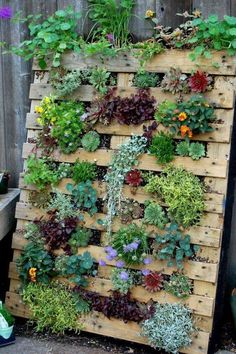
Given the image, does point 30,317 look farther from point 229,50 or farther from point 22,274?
point 229,50

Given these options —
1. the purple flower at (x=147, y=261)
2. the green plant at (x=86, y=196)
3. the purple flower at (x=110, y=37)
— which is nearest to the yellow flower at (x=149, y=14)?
the purple flower at (x=110, y=37)

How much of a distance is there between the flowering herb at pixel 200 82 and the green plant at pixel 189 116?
0.18 ft

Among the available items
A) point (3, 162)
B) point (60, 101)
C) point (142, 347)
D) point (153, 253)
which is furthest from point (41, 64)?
point (142, 347)

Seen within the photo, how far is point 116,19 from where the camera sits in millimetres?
3535

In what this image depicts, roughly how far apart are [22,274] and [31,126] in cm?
98

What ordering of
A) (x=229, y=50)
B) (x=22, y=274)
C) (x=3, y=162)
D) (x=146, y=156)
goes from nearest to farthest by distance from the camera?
1. (x=229, y=50)
2. (x=146, y=156)
3. (x=22, y=274)
4. (x=3, y=162)

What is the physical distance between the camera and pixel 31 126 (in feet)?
12.2

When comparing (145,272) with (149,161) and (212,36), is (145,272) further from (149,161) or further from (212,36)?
(212,36)

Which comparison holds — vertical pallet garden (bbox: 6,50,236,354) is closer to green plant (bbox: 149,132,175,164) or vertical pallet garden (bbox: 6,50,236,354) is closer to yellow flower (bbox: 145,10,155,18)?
green plant (bbox: 149,132,175,164)

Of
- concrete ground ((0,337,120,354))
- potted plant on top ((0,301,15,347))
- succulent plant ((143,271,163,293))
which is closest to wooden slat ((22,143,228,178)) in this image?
succulent plant ((143,271,163,293))

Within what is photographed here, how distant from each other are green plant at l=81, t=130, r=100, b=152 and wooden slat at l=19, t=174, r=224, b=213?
22 cm

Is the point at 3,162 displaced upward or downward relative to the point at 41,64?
downward

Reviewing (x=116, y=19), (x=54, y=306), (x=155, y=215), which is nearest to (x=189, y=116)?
(x=155, y=215)

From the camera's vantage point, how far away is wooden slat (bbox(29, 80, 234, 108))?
10.4 feet
